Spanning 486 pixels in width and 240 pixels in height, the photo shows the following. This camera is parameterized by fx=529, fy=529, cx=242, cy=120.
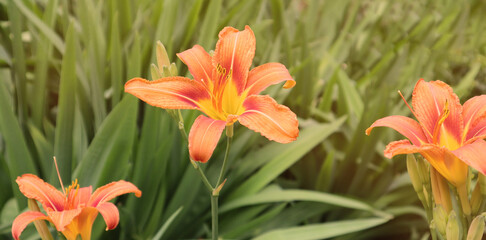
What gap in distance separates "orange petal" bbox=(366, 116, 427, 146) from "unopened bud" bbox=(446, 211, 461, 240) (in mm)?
91

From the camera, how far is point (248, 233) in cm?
119

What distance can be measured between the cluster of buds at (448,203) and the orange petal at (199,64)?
0.80 feet

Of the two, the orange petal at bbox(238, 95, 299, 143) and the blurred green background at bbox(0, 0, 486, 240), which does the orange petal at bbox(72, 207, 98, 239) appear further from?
the blurred green background at bbox(0, 0, 486, 240)

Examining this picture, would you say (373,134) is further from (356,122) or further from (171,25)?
(171,25)

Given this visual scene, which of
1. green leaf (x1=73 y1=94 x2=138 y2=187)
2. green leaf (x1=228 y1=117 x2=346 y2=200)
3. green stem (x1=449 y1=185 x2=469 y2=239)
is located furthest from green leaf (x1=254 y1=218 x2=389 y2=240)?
green stem (x1=449 y1=185 x2=469 y2=239)

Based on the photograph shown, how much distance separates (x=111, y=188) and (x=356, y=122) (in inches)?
39.0

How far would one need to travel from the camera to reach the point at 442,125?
588 millimetres

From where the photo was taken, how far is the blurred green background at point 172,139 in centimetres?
106

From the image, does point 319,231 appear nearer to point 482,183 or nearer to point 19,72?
point 482,183

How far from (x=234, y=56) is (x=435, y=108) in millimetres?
228

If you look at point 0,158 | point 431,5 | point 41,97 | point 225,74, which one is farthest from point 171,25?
point 431,5

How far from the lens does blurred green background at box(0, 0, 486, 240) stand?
106 centimetres

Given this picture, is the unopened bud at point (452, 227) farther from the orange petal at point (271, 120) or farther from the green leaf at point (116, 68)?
the green leaf at point (116, 68)

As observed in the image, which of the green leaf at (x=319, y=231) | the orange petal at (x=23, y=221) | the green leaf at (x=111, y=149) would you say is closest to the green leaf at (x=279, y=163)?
the green leaf at (x=319, y=231)
